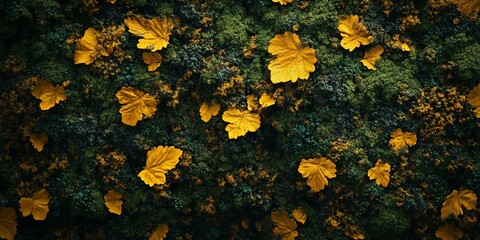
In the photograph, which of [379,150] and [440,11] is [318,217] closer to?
[379,150]

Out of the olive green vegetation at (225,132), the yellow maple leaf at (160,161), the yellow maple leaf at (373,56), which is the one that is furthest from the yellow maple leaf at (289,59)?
the yellow maple leaf at (160,161)

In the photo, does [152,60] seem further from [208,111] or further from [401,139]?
[401,139]

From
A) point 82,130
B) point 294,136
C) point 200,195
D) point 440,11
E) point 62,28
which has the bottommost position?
point 200,195

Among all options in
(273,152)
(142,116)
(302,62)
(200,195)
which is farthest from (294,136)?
(142,116)

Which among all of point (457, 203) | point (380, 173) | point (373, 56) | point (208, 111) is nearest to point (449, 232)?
point (457, 203)

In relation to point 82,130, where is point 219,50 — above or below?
above

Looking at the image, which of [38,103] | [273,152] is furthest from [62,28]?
[273,152]
